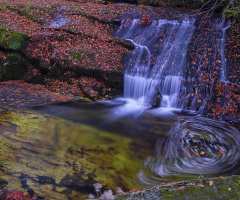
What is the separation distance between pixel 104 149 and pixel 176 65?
560cm

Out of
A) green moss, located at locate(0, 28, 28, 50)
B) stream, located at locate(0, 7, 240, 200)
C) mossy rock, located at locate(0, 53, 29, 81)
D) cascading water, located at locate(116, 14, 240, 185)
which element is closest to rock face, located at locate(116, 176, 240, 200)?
stream, located at locate(0, 7, 240, 200)

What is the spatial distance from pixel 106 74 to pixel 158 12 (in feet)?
21.1

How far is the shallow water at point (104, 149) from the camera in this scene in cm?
332

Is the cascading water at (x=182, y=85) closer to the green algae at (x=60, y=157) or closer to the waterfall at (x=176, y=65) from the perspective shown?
the waterfall at (x=176, y=65)

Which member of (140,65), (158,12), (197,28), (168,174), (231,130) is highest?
(158,12)

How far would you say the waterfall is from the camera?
25.1ft

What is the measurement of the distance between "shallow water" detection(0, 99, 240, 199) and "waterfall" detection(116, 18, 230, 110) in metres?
1.27

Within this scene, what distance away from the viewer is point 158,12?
12.0 m

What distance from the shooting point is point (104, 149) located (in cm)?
444

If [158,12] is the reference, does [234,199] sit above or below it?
below

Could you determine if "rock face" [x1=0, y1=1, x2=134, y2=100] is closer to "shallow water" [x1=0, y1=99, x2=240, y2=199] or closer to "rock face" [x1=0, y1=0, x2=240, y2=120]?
"rock face" [x1=0, y1=0, x2=240, y2=120]

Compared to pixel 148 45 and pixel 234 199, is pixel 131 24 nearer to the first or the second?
pixel 148 45

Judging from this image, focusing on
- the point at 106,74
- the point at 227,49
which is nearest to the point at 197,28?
the point at 227,49

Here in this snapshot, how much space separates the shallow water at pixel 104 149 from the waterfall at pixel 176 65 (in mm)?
1271
